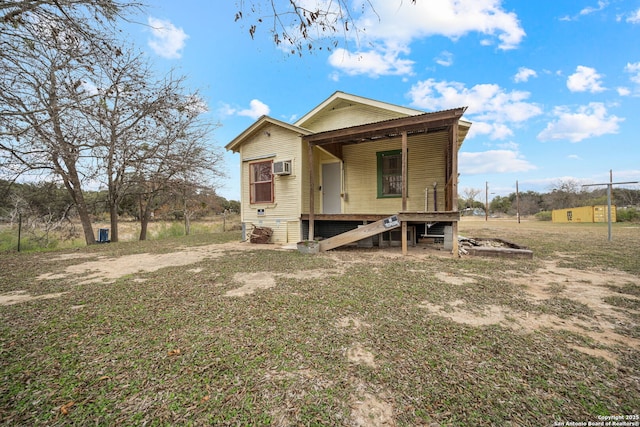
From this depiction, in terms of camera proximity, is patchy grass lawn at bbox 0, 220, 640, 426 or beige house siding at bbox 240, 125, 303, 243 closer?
patchy grass lawn at bbox 0, 220, 640, 426

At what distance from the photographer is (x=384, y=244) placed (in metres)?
8.01

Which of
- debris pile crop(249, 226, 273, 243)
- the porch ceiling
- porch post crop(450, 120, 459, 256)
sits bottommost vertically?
debris pile crop(249, 226, 273, 243)

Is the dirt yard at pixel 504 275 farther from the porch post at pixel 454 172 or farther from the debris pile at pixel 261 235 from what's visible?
the debris pile at pixel 261 235

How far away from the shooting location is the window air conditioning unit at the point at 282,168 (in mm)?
8289

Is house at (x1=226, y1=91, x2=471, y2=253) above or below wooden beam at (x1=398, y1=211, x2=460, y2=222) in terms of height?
above

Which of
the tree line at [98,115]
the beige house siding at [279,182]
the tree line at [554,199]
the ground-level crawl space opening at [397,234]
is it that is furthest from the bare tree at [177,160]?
the tree line at [554,199]

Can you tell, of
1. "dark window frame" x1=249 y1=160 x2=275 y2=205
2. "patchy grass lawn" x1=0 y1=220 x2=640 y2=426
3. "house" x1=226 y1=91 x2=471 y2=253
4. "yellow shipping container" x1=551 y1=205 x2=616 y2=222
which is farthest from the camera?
"yellow shipping container" x1=551 y1=205 x2=616 y2=222

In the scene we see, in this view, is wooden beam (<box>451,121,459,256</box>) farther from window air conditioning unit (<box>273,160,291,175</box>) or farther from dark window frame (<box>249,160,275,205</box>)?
dark window frame (<box>249,160,275,205</box>)

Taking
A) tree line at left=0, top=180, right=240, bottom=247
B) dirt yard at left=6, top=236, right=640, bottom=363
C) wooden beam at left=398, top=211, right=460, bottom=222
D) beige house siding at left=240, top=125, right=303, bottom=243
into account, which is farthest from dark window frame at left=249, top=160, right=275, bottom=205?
tree line at left=0, top=180, right=240, bottom=247

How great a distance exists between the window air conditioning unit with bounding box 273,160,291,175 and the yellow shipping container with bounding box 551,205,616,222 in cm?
2598

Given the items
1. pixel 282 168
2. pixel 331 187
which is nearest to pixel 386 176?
pixel 331 187

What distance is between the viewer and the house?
791 centimetres

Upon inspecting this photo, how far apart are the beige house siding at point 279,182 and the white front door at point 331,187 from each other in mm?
1444

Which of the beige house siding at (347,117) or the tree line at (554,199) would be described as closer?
the beige house siding at (347,117)
